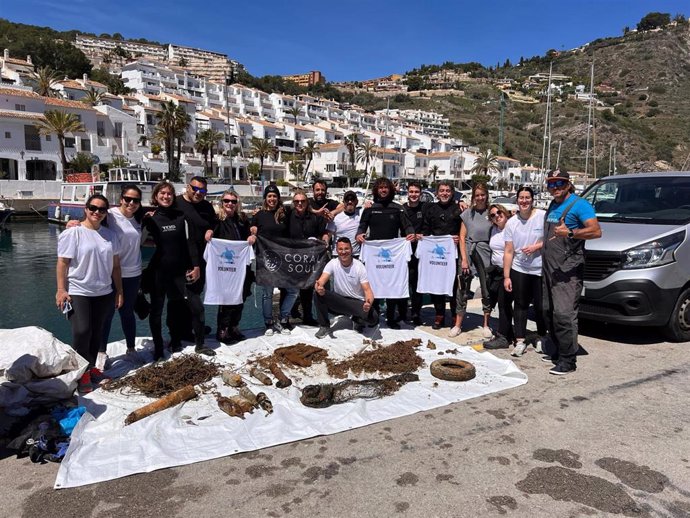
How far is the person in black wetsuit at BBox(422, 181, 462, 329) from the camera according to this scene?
285 inches

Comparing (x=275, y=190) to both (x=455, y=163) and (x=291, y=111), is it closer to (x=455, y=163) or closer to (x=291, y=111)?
(x=455, y=163)

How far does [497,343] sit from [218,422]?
3.94m

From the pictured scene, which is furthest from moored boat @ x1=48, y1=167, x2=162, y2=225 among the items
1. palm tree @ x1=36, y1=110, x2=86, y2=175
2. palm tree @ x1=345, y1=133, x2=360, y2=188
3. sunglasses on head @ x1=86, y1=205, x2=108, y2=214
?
palm tree @ x1=345, y1=133, x2=360, y2=188

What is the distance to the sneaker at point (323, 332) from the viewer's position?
675 cm

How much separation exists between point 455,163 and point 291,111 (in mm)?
38128

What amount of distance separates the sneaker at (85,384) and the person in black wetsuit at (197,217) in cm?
138

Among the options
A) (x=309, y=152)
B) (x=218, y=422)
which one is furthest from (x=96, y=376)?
(x=309, y=152)

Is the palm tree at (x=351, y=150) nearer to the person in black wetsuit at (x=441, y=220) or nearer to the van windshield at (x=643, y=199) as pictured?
the van windshield at (x=643, y=199)

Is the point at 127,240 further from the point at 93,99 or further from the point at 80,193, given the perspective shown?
the point at 93,99

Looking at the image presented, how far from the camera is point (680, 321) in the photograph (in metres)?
6.37

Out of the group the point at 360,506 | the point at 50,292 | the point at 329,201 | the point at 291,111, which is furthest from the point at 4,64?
the point at 360,506

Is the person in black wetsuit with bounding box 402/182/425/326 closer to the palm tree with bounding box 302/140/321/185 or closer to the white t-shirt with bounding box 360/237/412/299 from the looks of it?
the white t-shirt with bounding box 360/237/412/299

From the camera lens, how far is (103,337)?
5.64 meters

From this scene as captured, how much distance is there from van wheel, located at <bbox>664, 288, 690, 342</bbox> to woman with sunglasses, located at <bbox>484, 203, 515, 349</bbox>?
2.03m
